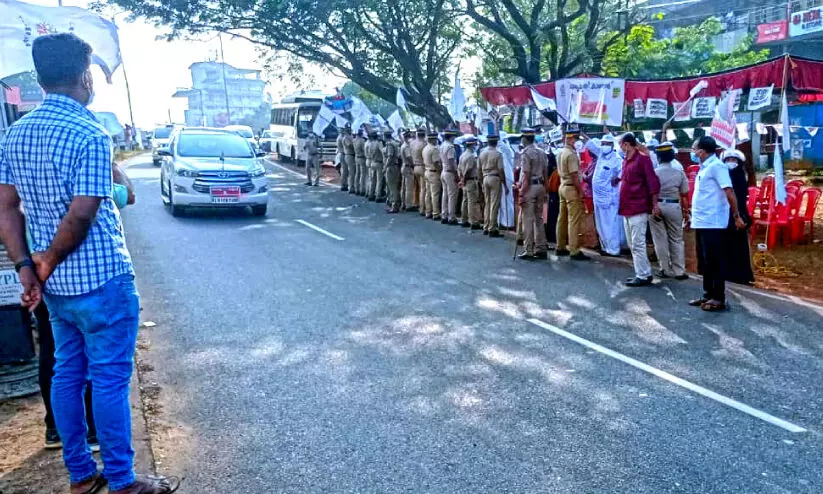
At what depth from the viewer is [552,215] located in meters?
12.4

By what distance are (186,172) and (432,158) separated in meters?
5.06

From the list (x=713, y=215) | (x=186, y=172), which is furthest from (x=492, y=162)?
(x=186, y=172)

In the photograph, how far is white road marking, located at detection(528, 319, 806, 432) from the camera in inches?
183

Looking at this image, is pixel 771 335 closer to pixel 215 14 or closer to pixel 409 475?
pixel 409 475

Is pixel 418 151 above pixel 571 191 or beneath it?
above

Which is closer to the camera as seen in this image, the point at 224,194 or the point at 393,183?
the point at 224,194

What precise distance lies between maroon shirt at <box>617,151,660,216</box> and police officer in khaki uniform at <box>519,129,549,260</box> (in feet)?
6.77

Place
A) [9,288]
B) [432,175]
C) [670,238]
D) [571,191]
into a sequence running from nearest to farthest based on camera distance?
[9,288], [670,238], [571,191], [432,175]

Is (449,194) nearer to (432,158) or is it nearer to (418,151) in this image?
(432,158)

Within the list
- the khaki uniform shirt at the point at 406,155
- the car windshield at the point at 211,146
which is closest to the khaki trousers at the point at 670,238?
the khaki uniform shirt at the point at 406,155

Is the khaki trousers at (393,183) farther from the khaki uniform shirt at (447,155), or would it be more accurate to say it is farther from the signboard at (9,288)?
the signboard at (9,288)

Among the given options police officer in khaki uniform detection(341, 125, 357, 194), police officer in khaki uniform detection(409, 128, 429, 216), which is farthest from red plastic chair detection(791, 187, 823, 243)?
police officer in khaki uniform detection(341, 125, 357, 194)

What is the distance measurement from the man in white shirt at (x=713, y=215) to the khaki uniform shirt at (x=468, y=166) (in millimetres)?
6261

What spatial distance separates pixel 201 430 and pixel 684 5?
3917 cm
